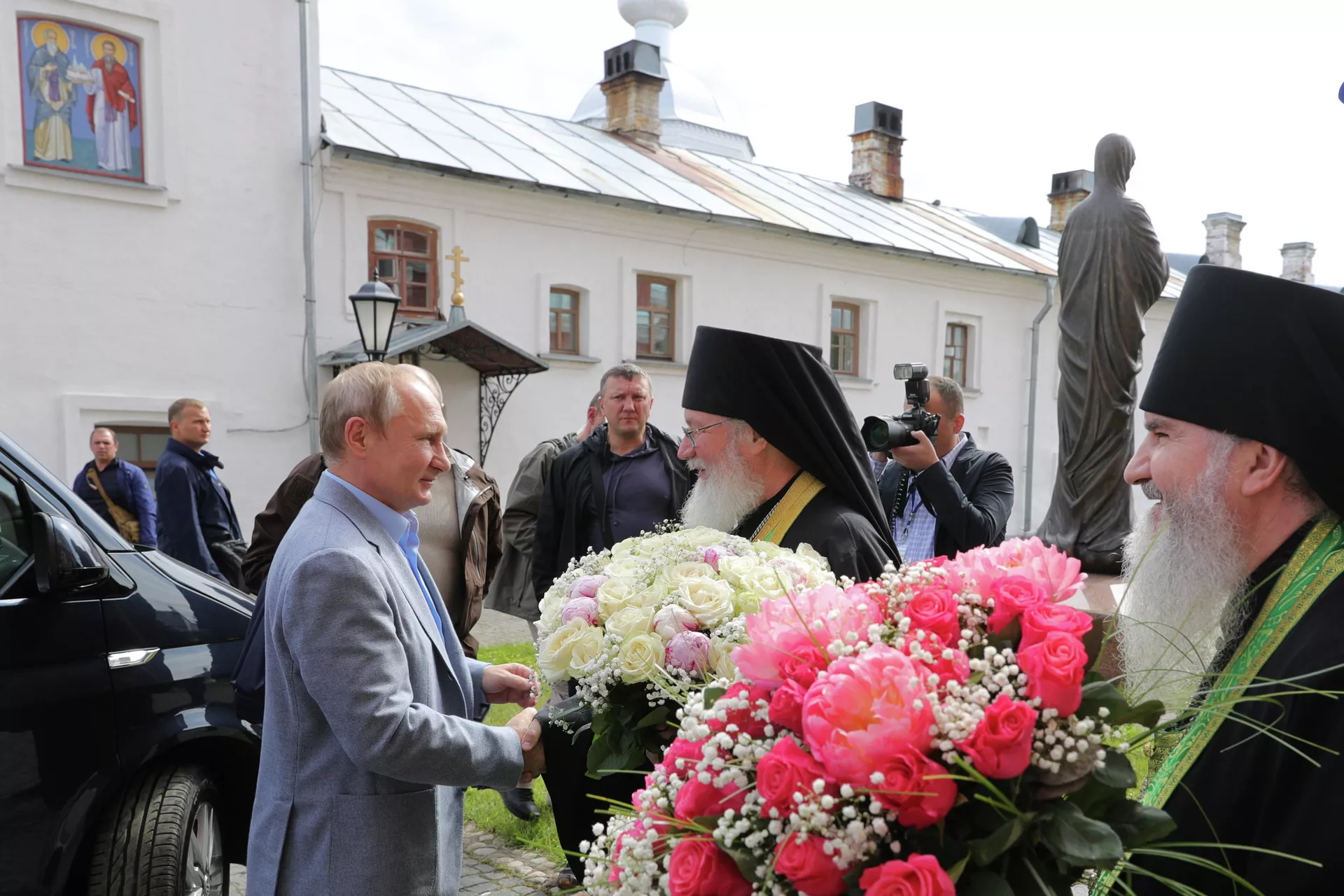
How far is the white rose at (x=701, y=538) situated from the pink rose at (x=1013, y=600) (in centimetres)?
95

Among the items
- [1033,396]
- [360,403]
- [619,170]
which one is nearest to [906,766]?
[360,403]

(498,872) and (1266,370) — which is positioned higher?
(1266,370)

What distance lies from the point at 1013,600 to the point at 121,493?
8.50 meters

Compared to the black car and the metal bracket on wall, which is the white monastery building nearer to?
the metal bracket on wall

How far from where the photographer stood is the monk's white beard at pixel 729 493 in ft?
10.3

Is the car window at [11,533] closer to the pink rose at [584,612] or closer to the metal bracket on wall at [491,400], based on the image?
the pink rose at [584,612]

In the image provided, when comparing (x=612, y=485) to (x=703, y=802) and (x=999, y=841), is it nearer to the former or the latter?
(x=703, y=802)

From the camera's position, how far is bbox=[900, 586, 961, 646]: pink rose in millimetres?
1315

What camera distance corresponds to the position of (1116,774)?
121cm

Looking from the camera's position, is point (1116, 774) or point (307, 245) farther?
point (307, 245)

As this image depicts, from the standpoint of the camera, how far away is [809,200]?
21609 mm

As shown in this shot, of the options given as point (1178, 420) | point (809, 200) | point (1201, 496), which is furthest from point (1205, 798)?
point (809, 200)

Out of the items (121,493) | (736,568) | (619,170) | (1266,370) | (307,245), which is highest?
(619,170)

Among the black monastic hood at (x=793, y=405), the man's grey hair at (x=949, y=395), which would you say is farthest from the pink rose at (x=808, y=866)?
the man's grey hair at (x=949, y=395)
